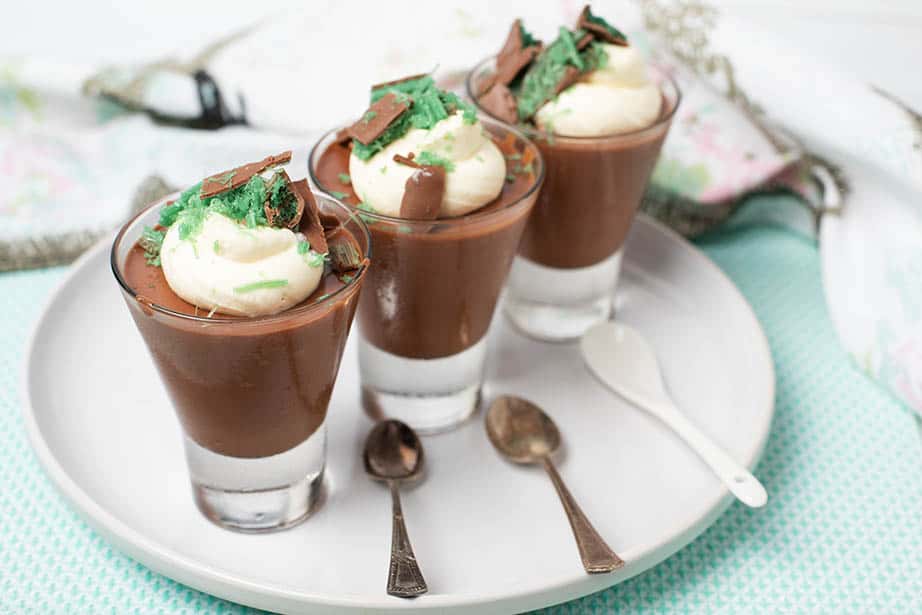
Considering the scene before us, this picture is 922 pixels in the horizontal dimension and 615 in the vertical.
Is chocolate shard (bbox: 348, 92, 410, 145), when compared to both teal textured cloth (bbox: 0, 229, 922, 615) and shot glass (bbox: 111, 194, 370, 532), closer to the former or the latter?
shot glass (bbox: 111, 194, 370, 532)

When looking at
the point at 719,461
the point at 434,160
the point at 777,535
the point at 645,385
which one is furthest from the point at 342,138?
the point at 777,535

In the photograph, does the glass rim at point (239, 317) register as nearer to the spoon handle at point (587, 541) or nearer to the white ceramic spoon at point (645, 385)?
the spoon handle at point (587, 541)

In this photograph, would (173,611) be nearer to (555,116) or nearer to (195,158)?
(555,116)

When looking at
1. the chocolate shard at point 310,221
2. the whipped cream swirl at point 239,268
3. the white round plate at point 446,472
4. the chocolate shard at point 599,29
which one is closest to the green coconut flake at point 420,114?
the chocolate shard at point 310,221

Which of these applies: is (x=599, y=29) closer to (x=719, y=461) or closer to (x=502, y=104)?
(x=502, y=104)

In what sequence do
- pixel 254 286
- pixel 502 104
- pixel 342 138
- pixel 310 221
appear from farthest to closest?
pixel 502 104 → pixel 342 138 → pixel 310 221 → pixel 254 286

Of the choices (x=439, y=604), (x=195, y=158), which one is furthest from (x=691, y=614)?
(x=195, y=158)

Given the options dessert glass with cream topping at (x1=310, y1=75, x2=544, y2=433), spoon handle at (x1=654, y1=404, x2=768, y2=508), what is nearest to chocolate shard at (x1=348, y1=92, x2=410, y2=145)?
dessert glass with cream topping at (x1=310, y1=75, x2=544, y2=433)
